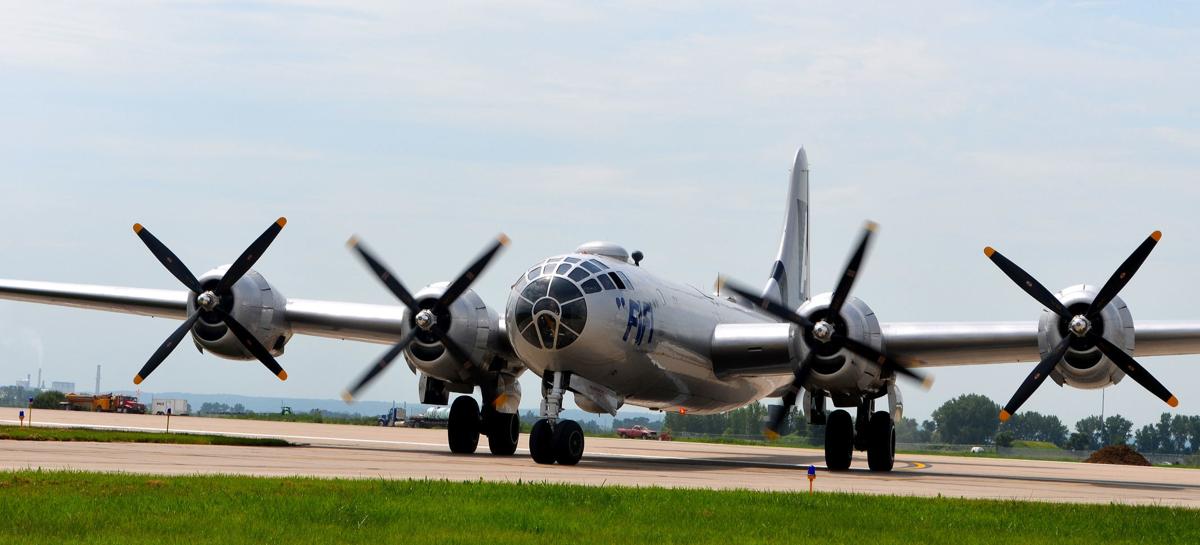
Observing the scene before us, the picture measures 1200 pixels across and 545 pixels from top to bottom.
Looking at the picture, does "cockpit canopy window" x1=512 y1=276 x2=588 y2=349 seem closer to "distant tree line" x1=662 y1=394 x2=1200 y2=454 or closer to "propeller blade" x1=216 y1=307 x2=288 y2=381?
"propeller blade" x1=216 y1=307 x2=288 y2=381

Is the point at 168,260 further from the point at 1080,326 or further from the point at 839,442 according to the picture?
the point at 1080,326

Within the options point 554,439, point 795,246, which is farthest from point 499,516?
point 795,246

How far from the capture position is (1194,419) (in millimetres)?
138125

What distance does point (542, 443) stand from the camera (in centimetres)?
2584

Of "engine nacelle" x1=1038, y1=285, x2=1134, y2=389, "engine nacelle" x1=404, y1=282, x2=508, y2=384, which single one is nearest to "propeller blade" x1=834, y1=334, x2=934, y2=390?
"engine nacelle" x1=1038, y1=285, x2=1134, y2=389

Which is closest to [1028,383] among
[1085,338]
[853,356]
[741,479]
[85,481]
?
[1085,338]

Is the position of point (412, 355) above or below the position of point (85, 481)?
above

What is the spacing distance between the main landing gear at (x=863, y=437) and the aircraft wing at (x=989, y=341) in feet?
5.28

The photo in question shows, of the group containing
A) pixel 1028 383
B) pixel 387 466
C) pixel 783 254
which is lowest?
pixel 387 466

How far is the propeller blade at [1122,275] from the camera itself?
24.6 meters

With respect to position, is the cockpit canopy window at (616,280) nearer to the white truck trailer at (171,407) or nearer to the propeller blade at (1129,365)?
the propeller blade at (1129,365)

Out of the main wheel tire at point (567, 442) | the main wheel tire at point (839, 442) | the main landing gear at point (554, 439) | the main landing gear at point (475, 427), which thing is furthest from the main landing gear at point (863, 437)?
the main landing gear at point (475, 427)

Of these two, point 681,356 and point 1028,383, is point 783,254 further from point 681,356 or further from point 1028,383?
point 1028,383

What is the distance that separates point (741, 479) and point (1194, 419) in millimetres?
129452
